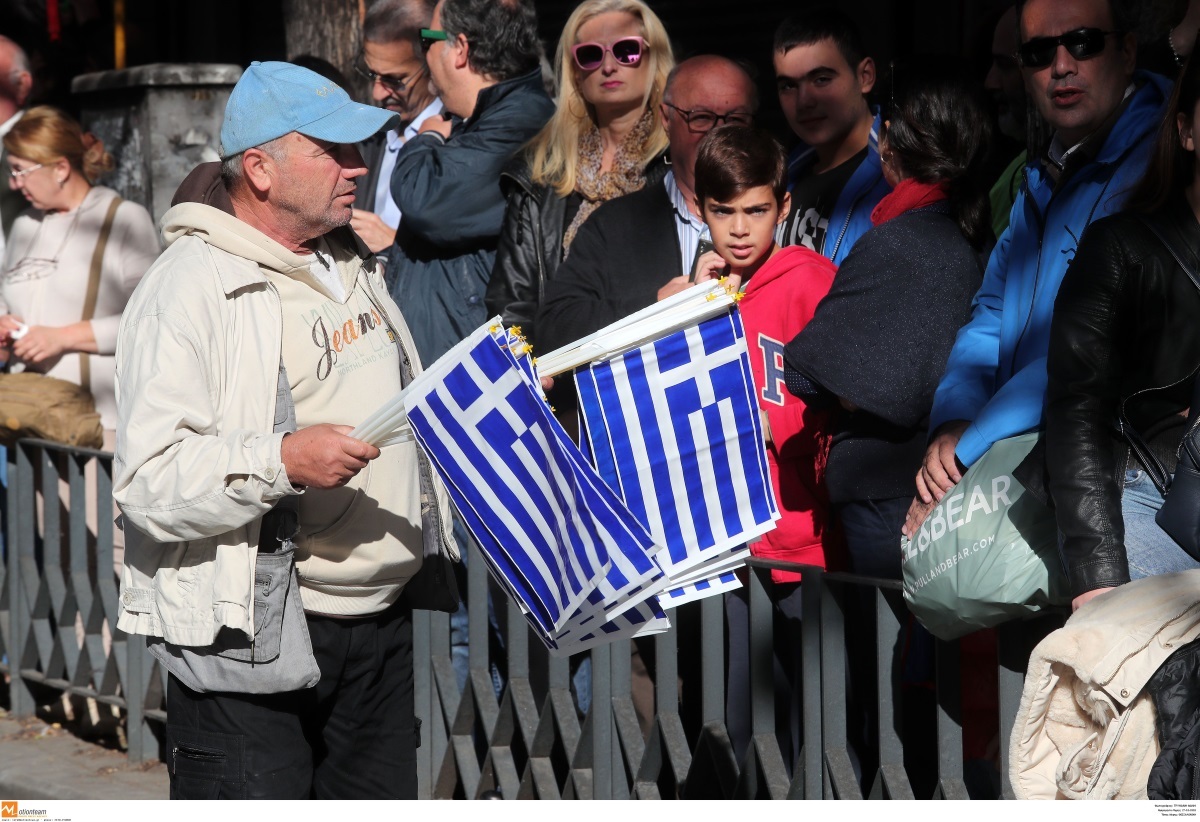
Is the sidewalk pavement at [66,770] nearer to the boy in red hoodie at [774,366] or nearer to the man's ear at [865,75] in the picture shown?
the boy in red hoodie at [774,366]

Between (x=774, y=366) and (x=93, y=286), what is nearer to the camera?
(x=774, y=366)

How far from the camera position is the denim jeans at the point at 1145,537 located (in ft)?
10.1

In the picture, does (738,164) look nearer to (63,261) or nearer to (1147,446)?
(1147,446)

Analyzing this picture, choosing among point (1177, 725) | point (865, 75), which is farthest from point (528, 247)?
point (1177, 725)

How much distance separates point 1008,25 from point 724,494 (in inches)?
95.3

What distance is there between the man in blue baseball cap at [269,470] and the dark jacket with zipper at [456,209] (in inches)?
65.8

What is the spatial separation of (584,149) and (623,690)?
1824 mm

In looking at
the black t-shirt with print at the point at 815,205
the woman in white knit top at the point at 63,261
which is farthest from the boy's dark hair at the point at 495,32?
the woman in white knit top at the point at 63,261

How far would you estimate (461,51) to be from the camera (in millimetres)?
5527

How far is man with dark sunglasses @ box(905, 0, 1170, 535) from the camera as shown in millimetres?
3592

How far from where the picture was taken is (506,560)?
3.33 meters

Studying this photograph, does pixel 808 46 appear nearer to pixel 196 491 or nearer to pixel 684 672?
pixel 684 672
